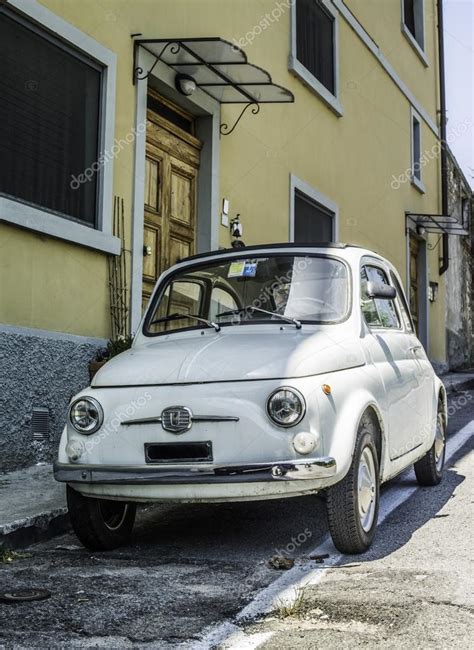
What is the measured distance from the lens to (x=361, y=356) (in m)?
5.21

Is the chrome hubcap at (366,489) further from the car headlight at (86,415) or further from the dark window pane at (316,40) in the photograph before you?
the dark window pane at (316,40)

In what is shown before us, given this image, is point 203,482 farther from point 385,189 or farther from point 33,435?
point 385,189

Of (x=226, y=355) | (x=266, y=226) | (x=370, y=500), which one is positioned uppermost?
(x=266, y=226)

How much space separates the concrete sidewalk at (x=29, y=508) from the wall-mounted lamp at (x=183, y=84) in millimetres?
4662

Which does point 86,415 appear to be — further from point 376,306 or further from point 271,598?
point 376,306

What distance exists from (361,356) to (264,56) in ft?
24.2

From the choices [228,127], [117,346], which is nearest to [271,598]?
[117,346]

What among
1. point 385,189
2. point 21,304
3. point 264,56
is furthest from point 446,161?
point 21,304

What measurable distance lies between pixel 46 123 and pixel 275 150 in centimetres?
494

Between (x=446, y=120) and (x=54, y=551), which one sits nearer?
(x=54, y=551)

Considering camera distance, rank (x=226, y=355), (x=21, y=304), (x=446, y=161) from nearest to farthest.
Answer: (x=226, y=355) < (x=21, y=304) < (x=446, y=161)

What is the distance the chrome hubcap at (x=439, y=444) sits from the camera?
677cm

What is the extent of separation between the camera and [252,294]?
223 inches

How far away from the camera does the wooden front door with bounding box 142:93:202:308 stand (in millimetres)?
9234
